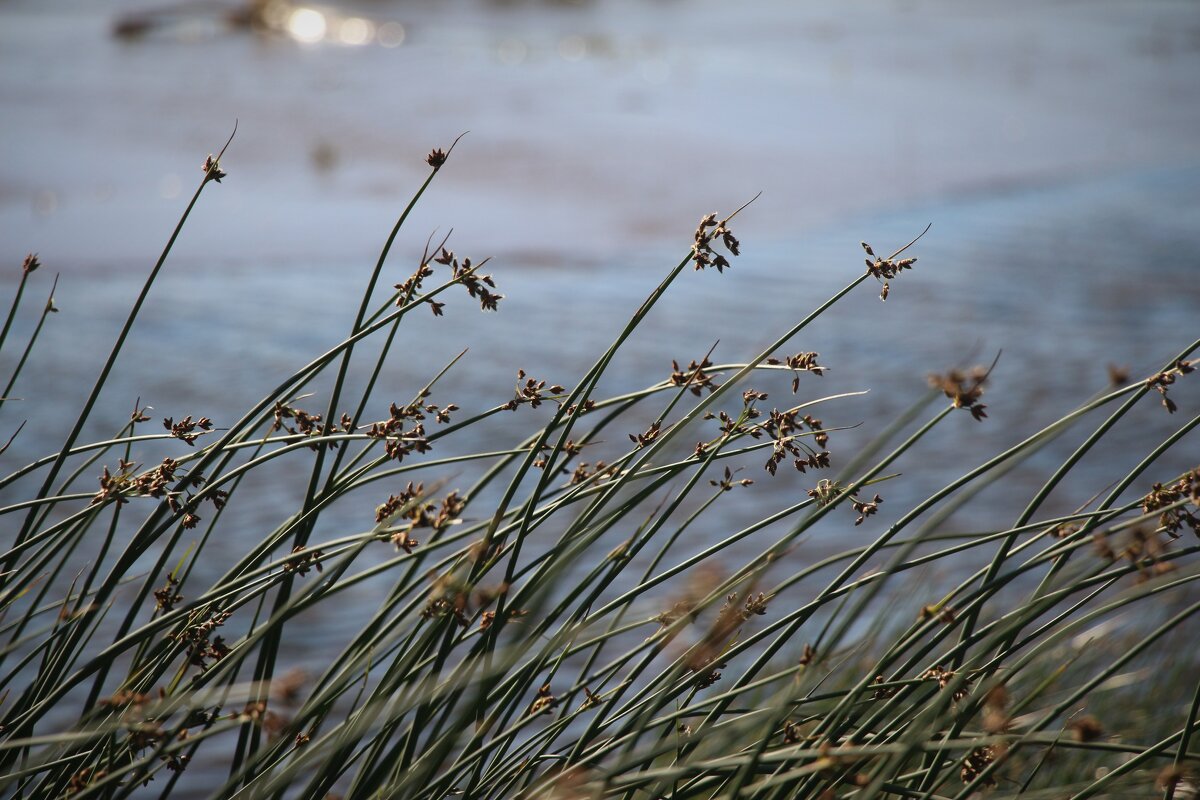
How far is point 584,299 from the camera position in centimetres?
463

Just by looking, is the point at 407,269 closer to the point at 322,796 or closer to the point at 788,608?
the point at 788,608

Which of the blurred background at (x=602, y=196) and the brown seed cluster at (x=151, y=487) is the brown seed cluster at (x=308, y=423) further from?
the blurred background at (x=602, y=196)

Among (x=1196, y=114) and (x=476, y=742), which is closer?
(x=476, y=742)

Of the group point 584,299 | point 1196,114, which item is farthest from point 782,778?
point 1196,114

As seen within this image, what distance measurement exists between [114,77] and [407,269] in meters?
3.22

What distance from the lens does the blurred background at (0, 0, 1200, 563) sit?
4.00 m

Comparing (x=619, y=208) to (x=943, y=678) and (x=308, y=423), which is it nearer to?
(x=308, y=423)

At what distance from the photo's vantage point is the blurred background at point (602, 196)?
400 centimetres

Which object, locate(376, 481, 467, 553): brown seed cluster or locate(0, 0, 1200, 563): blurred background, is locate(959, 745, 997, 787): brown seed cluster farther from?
locate(0, 0, 1200, 563): blurred background

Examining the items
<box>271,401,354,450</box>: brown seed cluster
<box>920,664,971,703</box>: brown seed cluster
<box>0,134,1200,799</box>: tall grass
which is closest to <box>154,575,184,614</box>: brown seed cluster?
<box>0,134,1200,799</box>: tall grass

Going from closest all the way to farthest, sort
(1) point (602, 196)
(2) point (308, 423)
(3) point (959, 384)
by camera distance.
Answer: (3) point (959, 384), (2) point (308, 423), (1) point (602, 196)

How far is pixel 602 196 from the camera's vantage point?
5.72 m

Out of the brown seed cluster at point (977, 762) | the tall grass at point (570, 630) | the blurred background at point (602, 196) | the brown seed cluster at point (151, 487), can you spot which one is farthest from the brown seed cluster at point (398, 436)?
the blurred background at point (602, 196)

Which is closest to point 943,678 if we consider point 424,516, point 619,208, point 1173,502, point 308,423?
point 1173,502
